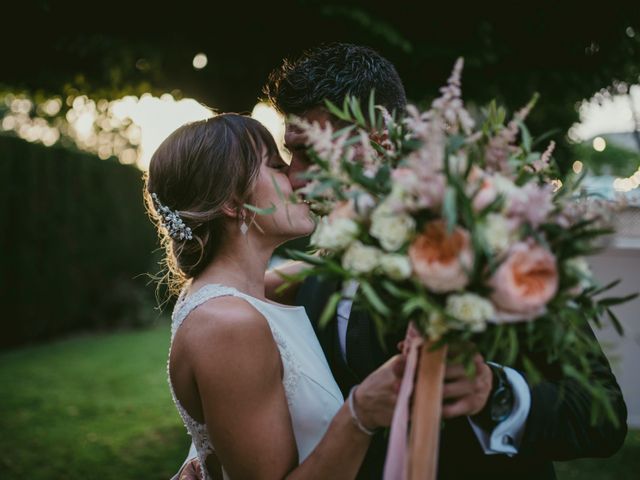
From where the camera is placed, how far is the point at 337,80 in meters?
2.65

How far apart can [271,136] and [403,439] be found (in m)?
1.47

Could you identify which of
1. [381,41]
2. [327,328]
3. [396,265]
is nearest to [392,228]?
[396,265]

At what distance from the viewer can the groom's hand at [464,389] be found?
170cm

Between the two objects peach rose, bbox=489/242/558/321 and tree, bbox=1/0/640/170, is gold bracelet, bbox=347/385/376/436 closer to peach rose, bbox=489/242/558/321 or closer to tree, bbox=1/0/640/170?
peach rose, bbox=489/242/558/321

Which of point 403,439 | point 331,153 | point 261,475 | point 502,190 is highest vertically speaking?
point 331,153

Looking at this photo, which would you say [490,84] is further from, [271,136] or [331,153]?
[331,153]

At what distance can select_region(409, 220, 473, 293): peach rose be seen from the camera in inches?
55.6

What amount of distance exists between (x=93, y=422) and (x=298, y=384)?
18.9 feet

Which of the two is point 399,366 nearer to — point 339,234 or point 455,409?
point 455,409

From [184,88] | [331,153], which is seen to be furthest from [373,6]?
[331,153]

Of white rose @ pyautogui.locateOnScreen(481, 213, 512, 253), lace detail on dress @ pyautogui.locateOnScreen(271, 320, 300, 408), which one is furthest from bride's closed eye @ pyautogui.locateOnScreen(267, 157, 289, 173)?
white rose @ pyautogui.locateOnScreen(481, 213, 512, 253)

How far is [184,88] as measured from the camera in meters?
5.84

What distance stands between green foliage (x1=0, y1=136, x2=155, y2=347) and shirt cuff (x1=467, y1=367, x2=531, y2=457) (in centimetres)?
1045

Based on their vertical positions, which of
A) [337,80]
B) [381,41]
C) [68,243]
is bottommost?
[68,243]
